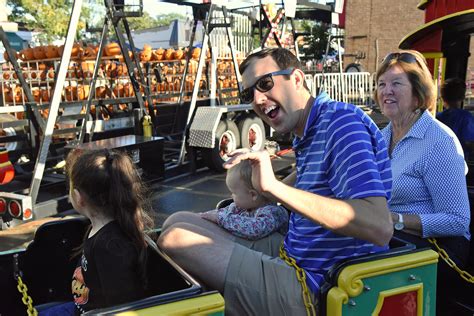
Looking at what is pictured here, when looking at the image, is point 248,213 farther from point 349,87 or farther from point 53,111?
point 349,87

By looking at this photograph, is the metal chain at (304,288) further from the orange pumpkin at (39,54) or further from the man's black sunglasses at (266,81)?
the orange pumpkin at (39,54)

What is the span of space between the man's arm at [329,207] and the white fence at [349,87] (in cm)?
1080

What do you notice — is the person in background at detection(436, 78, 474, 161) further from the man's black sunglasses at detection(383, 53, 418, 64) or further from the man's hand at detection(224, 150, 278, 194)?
the man's hand at detection(224, 150, 278, 194)

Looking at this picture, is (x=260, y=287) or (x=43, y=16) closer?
(x=260, y=287)

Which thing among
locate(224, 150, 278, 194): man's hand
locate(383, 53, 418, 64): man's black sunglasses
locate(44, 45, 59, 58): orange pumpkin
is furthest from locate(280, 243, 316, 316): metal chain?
locate(44, 45, 59, 58): orange pumpkin

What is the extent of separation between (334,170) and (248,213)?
0.70 m

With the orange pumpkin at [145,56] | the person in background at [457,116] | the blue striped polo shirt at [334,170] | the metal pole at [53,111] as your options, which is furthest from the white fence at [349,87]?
the blue striped polo shirt at [334,170]

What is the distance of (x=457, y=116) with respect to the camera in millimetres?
Result: 3623

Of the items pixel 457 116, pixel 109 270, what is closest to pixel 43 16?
pixel 457 116

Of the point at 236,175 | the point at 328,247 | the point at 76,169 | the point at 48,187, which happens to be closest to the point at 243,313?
the point at 328,247

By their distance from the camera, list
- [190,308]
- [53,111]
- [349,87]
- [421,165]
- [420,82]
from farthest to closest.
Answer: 1. [349,87]
2. [53,111]
3. [420,82]
4. [421,165]
5. [190,308]

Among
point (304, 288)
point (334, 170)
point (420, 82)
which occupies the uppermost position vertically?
point (420, 82)

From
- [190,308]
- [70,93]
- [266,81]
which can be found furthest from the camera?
[70,93]

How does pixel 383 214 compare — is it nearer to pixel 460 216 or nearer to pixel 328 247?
pixel 328 247
